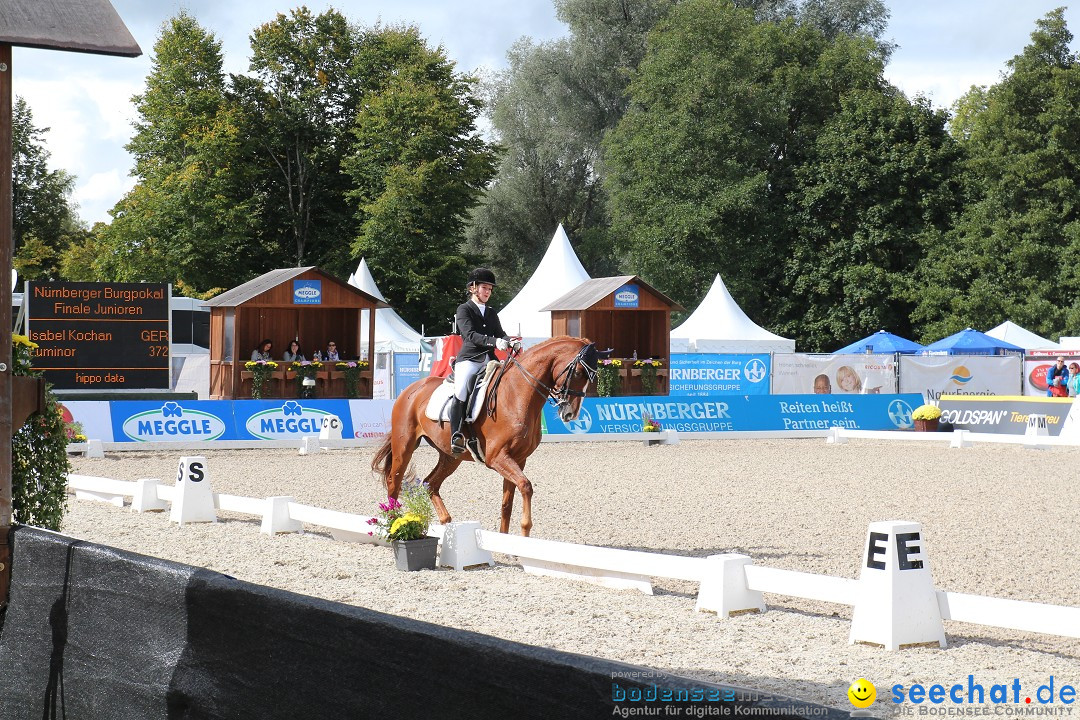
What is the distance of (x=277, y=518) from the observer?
10.5 meters

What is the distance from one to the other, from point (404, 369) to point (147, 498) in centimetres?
1452

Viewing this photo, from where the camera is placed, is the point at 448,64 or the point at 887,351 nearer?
the point at 887,351

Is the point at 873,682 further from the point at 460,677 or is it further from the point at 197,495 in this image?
the point at 197,495

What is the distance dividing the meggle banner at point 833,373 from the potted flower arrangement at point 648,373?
3.23m

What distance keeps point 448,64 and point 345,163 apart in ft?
20.0

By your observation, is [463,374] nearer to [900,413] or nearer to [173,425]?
[173,425]

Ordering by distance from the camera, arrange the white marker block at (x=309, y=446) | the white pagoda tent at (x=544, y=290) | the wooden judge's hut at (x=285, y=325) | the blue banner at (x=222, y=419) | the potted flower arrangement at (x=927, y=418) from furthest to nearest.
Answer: the white pagoda tent at (x=544, y=290), the wooden judge's hut at (x=285, y=325), the potted flower arrangement at (x=927, y=418), the white marker block at (x=309, y=446), the blue banner at (x=222, y=419)

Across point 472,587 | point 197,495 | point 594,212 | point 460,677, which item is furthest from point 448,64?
point 460,677

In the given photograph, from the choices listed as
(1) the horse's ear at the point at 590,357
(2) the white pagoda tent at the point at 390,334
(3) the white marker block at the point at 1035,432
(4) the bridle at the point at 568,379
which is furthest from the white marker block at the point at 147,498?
(2) the white pagoda tent at the point at 390,334

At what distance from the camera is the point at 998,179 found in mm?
44406

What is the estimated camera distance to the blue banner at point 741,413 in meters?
23.5

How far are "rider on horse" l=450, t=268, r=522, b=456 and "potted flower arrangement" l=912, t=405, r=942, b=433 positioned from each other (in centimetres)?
1665

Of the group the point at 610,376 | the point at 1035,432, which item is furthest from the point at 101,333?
the point at 1035,432

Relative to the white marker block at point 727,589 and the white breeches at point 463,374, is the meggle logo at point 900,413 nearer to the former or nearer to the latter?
the white breeches at point 463,374
